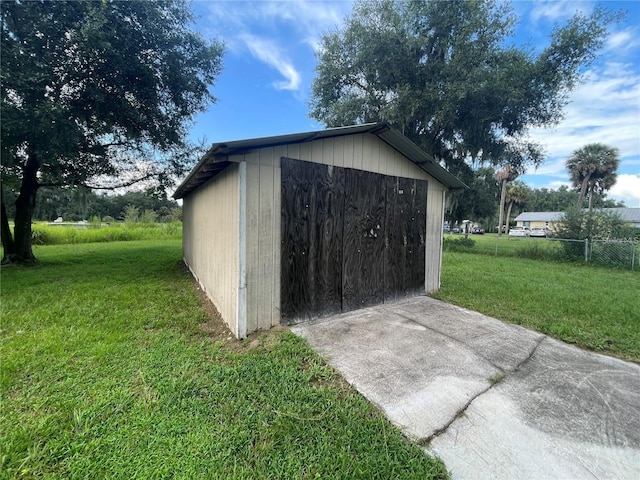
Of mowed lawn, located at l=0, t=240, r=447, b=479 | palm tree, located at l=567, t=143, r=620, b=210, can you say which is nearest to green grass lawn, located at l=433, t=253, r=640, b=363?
mowed lawn, located at l=0, t=240, r=447, b=479

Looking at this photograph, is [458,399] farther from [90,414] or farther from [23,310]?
[23,310]

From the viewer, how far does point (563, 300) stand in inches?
194

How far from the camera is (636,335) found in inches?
132

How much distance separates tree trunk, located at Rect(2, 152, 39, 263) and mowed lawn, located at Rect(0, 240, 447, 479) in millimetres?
5933

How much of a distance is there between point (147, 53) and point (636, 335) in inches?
414

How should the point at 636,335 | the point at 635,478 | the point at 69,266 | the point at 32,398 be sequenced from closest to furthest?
1. the point at 635,478
2. the point at 32,398
3. the point at 636,335
4. the point at 69,266

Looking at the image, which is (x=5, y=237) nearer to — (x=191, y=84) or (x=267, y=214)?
(x=191, y=84)

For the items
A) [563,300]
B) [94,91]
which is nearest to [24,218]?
[94,91]

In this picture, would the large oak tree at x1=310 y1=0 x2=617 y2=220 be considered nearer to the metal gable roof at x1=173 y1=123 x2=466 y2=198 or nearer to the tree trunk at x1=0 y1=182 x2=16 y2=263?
the metal gable roof at x1=173 y1=123 x2=466 y2=198

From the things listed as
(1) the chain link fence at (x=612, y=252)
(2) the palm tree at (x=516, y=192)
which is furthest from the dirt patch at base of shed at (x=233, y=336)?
(2) the palm tree at (x=516, y=192)

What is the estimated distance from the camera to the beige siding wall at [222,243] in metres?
3.24

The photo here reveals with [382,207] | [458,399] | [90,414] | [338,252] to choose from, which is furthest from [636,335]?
[90,414]

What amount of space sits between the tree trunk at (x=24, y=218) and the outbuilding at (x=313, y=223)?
6.48 m

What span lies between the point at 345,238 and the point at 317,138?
4.74ft
